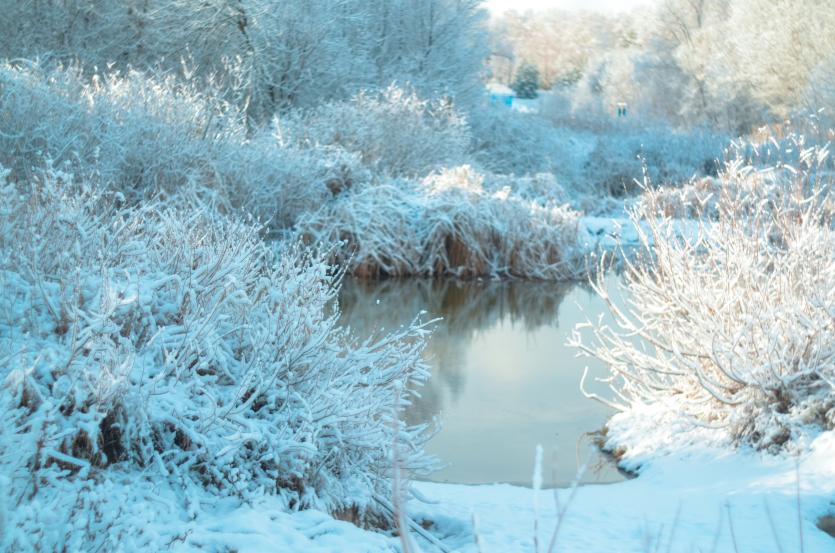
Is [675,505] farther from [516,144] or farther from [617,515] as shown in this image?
[516,144]

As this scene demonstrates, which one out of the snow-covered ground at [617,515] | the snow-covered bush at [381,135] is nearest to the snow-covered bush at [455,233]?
the snow-covered bush at [381,135]

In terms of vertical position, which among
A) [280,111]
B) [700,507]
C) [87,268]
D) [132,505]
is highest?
[87,268]

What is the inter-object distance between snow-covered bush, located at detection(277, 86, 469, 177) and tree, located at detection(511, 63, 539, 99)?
46.6 meters

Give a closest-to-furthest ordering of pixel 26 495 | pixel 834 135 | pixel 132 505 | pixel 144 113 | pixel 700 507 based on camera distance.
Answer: pixel 26 495, pixel 132 505, pixel 700 507, pixel 834 135, pixel 144 113

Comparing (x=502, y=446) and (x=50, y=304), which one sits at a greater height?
(x=50, y=304)

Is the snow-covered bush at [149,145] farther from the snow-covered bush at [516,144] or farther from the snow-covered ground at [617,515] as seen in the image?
the snow-covered bush at [516,144]

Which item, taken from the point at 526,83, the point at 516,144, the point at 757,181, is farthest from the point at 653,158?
the point at 526,83

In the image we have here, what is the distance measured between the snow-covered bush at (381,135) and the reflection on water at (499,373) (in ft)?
9.27

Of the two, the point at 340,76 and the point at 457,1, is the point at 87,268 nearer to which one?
the point at 340,76

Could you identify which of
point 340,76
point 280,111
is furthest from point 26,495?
point 340,76

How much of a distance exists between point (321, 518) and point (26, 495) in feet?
3.56

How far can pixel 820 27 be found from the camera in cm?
2789

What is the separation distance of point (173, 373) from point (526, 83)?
60.3 metres

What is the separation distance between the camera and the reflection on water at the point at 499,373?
652 centimetres
